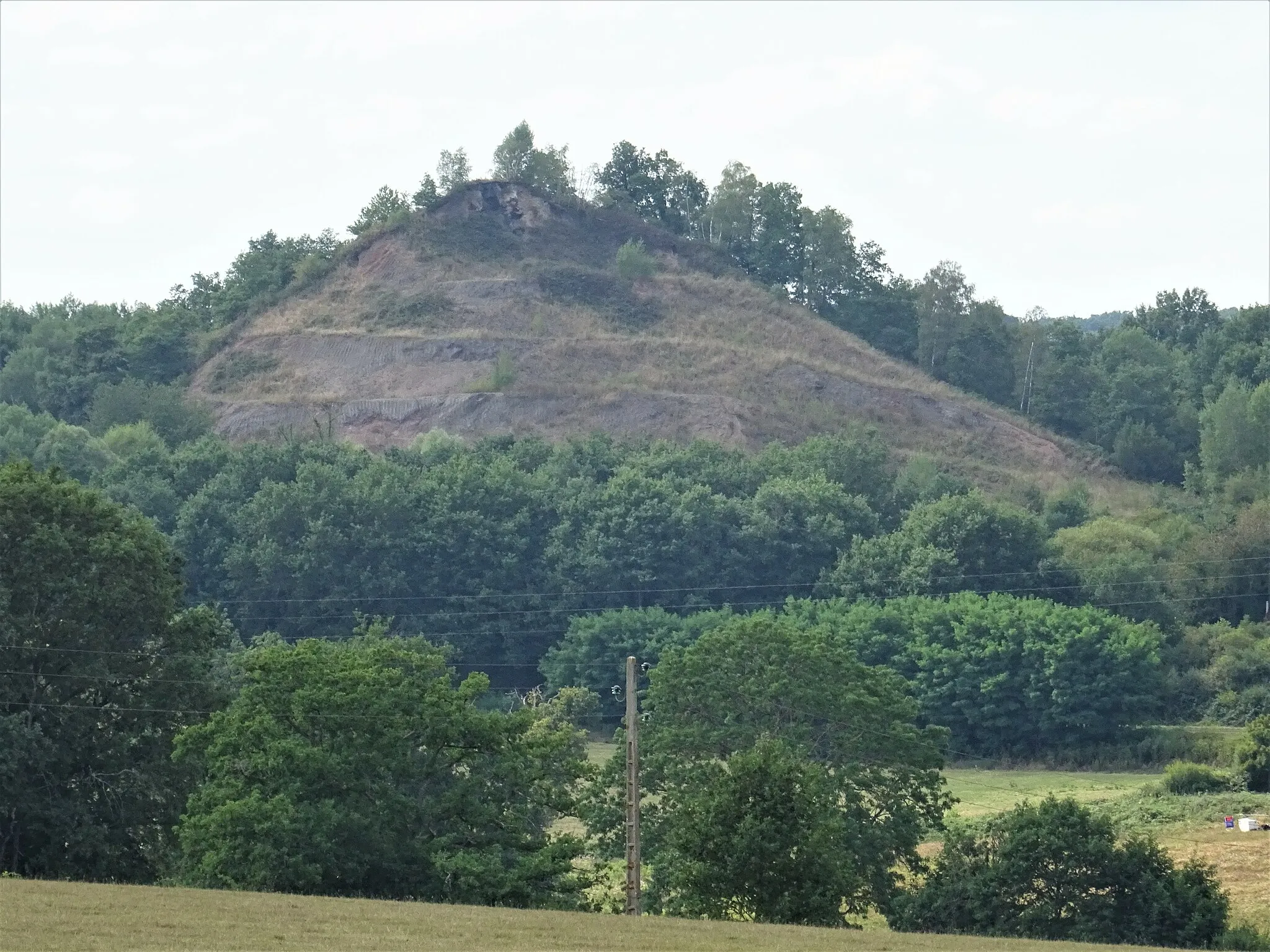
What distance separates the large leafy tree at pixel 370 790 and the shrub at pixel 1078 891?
9077mm

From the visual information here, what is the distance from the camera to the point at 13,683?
5069cm

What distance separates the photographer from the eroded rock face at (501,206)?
6698 inches

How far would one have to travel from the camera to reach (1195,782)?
73.5 meters

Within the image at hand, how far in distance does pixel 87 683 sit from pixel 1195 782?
39.5 meters

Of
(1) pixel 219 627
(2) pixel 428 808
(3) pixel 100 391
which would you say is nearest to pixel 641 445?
(3) pixel 100 391

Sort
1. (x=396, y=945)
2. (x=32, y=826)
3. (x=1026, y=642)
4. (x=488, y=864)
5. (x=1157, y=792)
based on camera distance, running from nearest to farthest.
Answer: (x=396, y=945)
(x=488, y=864)
(x=32, y=826)
(x=1157, y=792)
(x=1026, y=642)

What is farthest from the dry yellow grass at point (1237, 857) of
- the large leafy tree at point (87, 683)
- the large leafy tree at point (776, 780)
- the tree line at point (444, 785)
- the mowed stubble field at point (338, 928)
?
the large leafy tree at point (87, 683)

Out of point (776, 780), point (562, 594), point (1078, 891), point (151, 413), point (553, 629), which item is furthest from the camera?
point (151, 413)

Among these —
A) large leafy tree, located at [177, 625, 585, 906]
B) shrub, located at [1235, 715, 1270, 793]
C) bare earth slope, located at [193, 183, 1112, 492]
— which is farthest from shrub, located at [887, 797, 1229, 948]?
bare earth slope, located at [193, 183, 1112, 492]

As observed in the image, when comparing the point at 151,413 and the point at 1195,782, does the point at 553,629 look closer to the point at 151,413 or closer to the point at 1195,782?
the point at 1195,782

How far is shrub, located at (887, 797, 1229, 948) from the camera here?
46.0 metres

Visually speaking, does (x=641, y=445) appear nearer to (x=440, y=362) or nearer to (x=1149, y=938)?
(x=440, y=362)

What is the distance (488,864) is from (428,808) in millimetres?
2381

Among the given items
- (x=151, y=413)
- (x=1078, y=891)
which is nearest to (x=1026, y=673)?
(x=1078, y=891)
